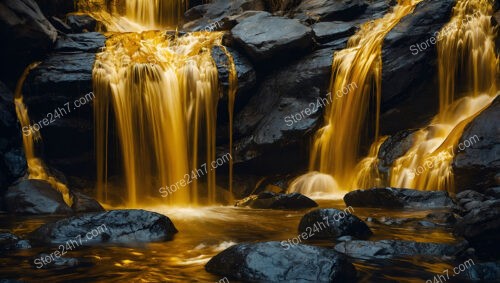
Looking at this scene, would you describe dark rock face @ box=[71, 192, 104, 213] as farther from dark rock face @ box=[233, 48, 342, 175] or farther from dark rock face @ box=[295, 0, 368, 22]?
dark rock face @ box=[295, 0, 368, 22]

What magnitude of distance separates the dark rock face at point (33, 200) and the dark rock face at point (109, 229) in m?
2.87

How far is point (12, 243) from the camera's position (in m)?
6.50

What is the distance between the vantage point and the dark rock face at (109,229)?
6.85 metres

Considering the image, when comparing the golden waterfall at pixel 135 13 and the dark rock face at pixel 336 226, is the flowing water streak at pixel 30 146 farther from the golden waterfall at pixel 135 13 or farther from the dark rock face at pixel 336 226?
the dark rock face at pixel 336 226

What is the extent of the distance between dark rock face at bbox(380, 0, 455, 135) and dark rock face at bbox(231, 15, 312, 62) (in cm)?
220

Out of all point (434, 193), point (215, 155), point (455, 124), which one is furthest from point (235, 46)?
point (434, 193)

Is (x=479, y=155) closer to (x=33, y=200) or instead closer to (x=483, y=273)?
(x=483, y=273)

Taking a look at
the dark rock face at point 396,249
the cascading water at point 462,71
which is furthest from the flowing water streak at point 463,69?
the dark rock face at point 396,249

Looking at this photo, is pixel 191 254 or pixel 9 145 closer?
pixel 191 254

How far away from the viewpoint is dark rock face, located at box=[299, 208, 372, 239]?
678 centimetres

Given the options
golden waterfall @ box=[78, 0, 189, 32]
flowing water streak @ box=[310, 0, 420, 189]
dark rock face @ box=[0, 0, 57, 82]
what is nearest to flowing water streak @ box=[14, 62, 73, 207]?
dark rock face @ box=[0, 0, 57, 82]

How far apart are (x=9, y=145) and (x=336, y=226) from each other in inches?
313

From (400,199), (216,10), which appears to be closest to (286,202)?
(400,199)

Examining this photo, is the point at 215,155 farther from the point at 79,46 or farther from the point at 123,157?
the point at 79,46
